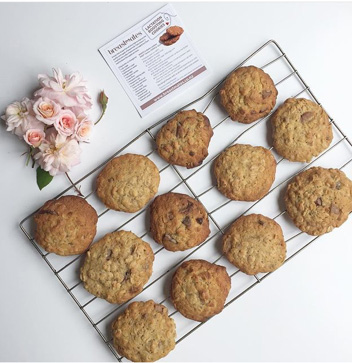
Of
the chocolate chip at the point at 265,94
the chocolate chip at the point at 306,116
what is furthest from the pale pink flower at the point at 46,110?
the chocolate chip at the point at 306,116

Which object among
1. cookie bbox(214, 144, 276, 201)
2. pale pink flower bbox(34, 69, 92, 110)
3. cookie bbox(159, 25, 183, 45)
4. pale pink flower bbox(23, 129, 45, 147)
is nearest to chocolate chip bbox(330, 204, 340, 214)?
cookie bbox(214, 144, 276, 201)

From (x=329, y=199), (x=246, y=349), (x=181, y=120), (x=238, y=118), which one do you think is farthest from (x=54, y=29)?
(x=246, y=349)

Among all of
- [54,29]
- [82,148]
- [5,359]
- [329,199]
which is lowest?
[329,199]

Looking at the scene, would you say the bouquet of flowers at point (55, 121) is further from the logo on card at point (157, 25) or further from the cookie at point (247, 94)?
the cookie at point (247, 94)

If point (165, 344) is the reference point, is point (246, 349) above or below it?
below

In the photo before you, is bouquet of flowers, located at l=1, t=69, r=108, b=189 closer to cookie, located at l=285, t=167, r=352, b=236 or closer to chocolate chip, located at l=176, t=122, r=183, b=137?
chocolate chip, located at l=176, t=122, r=183, b=137

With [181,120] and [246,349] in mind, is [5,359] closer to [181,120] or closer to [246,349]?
[246,349]
